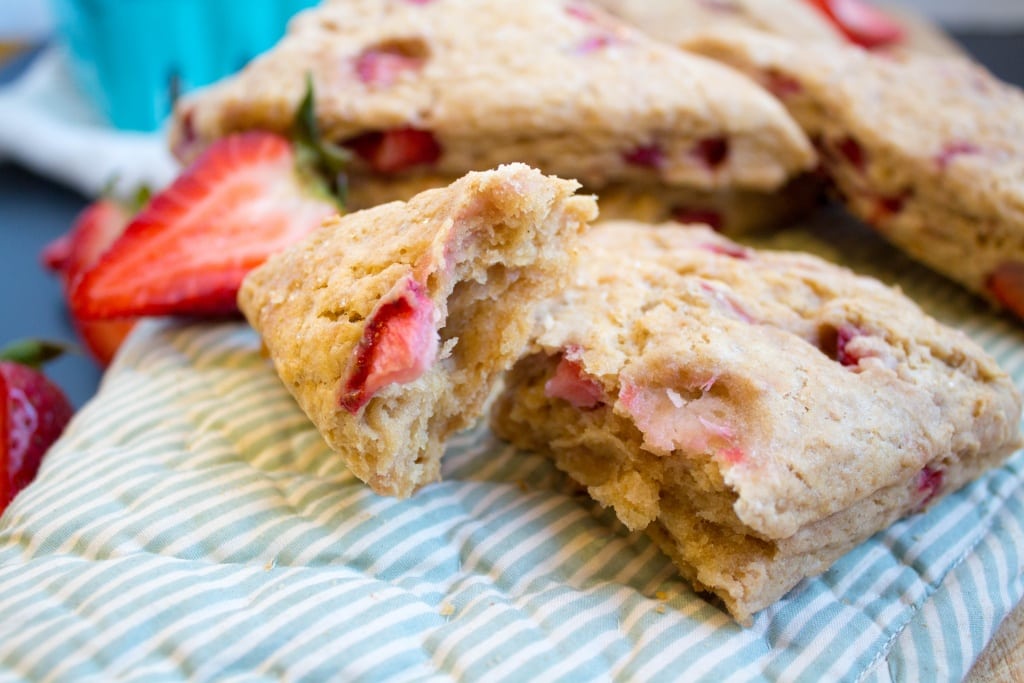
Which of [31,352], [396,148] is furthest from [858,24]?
[31,352]

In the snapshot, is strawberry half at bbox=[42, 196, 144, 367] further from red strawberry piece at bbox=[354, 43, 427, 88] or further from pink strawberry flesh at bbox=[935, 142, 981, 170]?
pink strawberry flesh at bbox=[935, 142, 981, 170]

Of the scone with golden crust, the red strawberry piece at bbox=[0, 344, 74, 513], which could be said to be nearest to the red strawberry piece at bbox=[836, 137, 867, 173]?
the scone with golden crust

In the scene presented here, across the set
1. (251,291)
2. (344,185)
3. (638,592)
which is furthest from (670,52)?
(638,592)

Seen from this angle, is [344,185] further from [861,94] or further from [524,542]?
[861,94]

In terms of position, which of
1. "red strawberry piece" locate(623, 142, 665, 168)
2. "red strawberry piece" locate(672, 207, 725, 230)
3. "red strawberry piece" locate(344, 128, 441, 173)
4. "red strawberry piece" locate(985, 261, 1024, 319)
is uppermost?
"red strawberry piece" locate(344, 128, 441, 173)

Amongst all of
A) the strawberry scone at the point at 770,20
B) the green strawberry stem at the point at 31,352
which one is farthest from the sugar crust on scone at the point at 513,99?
the green strawberry stem at the point at 31,352

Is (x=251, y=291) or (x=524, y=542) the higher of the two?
(x=251, y=291)
